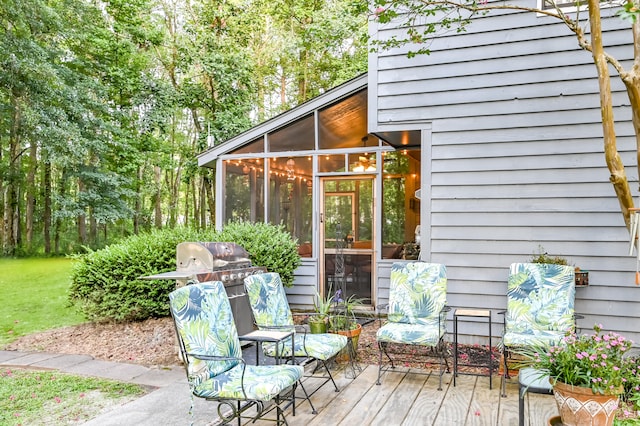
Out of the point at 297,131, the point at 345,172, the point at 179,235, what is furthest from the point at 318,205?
the point at 179,235

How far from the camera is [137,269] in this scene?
232 inches

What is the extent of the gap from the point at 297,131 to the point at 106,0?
9531mm

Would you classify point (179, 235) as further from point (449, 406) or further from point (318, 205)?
point (449, 406)

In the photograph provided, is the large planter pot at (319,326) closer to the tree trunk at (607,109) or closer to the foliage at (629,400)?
the foliage at (629,400)

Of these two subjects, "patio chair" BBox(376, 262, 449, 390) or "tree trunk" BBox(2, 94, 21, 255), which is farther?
"tree trunk" BBox(2, 94, 21, 255)

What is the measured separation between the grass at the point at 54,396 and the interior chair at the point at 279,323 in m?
1.26

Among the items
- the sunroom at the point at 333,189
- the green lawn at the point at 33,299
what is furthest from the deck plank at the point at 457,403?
the green lawn at the point at 33,299

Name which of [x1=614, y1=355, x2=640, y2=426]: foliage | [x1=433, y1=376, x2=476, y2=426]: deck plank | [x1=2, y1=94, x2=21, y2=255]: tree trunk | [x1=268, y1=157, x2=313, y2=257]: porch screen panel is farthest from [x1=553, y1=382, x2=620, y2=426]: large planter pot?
[x1=2, y1=94, x2=21, y2=255]: tree trunk

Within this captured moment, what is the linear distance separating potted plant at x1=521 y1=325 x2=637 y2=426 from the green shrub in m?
4.11

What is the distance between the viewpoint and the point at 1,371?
4.53 meters

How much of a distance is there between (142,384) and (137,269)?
7.09 ft

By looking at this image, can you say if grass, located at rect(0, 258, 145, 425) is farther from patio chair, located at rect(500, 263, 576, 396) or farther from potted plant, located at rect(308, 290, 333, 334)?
patio chair, located at rect(500, 263, 576, 396)

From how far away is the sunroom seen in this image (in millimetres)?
6805

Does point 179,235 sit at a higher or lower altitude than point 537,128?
lower
